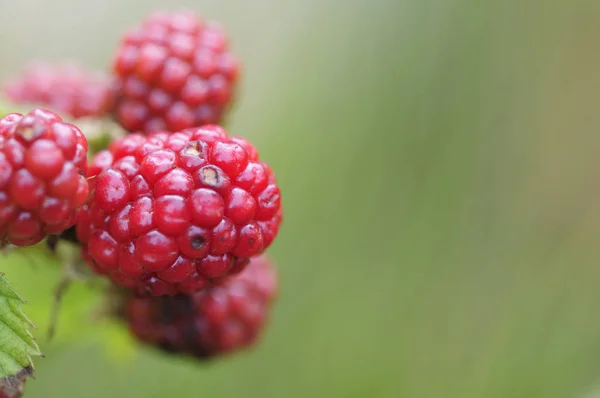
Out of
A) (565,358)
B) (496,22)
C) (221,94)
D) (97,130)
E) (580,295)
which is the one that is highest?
(496,22)

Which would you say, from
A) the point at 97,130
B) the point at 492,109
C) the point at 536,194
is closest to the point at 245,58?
the point at 492,109

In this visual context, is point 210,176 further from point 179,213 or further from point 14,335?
point 14,335

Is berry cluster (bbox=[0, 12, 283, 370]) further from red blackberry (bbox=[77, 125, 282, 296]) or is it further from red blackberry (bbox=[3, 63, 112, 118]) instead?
red blackberry (bbox=[3, 63, 112, 118])

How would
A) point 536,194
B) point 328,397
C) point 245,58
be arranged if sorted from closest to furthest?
point 328,397 < point 536,194 < point 245,58

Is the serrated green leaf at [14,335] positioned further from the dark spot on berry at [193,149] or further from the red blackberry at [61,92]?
the red blackberry at [61,92]

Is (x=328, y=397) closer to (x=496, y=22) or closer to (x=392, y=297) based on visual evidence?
(x=392, y=297)

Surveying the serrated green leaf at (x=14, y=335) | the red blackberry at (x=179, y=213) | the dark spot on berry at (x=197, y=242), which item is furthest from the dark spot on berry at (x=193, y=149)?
the serrated green leaf at (x=14, y=335)

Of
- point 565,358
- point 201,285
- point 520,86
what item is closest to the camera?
point 201,285

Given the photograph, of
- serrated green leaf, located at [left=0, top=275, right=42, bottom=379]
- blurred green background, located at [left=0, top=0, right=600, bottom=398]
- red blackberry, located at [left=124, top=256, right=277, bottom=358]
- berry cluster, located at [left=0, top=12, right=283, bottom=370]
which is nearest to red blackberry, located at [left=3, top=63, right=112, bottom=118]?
berry cluster, located at [left=0, top=12, right=283, bottom=370]
